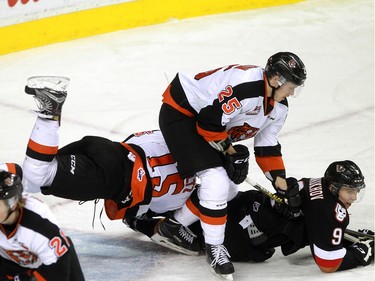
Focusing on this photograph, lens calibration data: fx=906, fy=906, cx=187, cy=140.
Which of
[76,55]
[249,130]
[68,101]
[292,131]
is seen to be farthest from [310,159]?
[76,55]

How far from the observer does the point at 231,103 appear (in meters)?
3.87

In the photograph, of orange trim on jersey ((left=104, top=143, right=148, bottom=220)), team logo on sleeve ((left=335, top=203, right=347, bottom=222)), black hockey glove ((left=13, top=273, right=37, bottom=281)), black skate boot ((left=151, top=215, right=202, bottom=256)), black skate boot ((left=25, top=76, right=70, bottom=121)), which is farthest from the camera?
black skate boot ((left=151, top=215, right=202, bottom=256))

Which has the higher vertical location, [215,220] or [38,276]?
[38,276]

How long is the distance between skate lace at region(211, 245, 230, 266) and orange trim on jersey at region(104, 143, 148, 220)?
403 millimetres

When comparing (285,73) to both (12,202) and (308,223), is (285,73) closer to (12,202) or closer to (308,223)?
(308,223)

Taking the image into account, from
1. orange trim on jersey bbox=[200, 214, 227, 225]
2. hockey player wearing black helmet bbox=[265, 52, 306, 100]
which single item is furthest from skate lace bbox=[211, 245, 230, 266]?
hockey player wearing black helmet bbox=[265, 52, 306, 100]

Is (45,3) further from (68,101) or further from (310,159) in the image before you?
(310,159)

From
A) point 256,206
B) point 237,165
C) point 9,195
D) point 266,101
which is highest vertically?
point 9,195

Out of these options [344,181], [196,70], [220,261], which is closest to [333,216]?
[344,181]

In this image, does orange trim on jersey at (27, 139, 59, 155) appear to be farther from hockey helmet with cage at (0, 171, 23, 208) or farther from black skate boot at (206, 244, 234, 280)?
black skate boot at (206, 244, 234, 280)

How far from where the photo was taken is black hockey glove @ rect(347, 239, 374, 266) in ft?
13.0

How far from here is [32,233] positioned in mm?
3072

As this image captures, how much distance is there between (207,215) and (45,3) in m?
3.38

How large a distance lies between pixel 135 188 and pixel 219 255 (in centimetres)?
48
